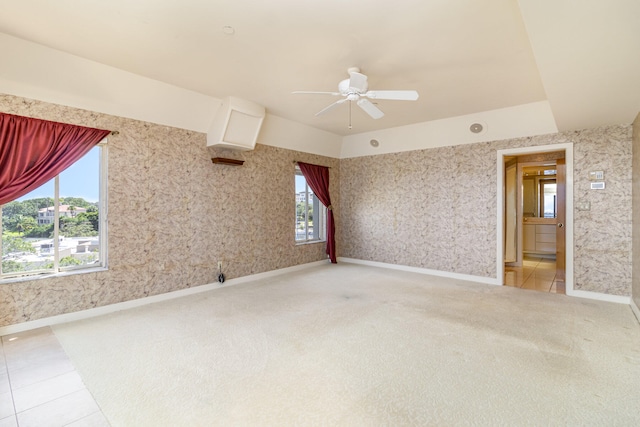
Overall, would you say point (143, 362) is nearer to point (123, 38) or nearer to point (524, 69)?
point (123, 38)

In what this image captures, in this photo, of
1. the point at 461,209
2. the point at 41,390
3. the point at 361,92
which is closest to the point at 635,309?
the point at 461,209

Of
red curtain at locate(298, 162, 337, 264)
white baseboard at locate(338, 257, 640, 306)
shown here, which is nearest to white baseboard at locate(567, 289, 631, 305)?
white baseboard at locate(338, 257, 640, 306)

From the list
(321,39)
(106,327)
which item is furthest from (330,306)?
(321,39)

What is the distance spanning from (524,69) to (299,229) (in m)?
4.34

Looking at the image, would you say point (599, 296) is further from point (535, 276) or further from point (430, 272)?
point (430, 272)

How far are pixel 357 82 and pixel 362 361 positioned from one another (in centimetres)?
248

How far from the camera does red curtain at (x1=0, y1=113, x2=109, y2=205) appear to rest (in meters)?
2.90

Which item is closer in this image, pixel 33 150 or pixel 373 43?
pixel 373 43

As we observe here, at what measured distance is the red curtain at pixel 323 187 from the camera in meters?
6.02

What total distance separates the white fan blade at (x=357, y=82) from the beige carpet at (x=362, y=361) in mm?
2412

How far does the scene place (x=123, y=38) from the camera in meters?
2.74

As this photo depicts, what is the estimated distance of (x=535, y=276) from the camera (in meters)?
5.52

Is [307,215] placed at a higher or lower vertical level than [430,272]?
higher

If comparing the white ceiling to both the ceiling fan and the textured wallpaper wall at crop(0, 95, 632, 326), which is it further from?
the textured wallpaper wall at crop(0, 95, 632, 326)
